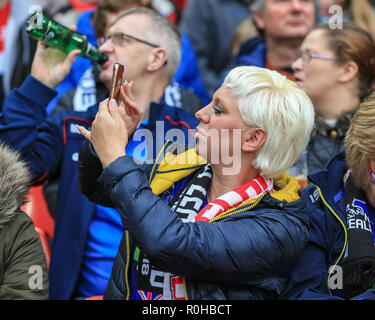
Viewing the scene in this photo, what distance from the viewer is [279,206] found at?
2.19 meters

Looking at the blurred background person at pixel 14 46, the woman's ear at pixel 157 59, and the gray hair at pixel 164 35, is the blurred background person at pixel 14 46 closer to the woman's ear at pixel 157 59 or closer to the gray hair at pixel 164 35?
the gray hair at pixel 164 35

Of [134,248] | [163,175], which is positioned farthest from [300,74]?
[134,248]

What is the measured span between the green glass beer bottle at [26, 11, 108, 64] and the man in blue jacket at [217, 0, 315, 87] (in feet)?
4.75

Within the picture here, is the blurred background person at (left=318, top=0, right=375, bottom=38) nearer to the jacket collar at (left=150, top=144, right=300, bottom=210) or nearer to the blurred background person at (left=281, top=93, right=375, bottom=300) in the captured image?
the blurred background person at (left=281, top=93, right=375, bottom=300)

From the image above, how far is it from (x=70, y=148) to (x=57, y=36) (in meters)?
0.60

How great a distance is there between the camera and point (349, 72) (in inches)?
128

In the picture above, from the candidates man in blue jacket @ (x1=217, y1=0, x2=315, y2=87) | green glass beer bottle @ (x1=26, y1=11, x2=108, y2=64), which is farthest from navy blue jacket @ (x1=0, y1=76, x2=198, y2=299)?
man in blue jacket @ (x1=217, y1=0, x2=315, y2=87)

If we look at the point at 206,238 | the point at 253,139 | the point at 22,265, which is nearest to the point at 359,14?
the point at 253,139

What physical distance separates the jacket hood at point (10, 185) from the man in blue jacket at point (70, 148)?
1.62ft

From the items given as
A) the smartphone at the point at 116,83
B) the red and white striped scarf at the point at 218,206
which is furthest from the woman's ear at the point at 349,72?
the smartphone at the point at 116,83

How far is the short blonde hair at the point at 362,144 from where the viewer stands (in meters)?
2.36

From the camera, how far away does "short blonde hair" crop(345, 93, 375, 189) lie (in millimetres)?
2363

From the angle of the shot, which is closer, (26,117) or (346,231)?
(346,231)

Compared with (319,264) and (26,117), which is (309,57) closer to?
(319,264)
